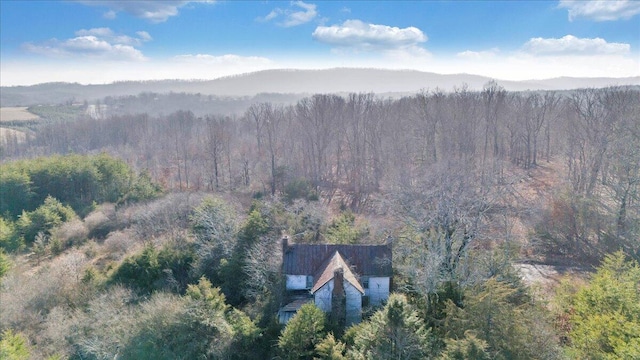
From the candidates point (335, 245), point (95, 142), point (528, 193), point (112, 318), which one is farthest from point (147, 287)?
point (95, 142)

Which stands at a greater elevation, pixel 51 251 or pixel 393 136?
pixel 393 136

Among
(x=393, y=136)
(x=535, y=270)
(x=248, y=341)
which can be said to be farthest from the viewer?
(x=393, y=136)

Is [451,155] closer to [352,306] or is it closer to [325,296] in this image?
[352,306]

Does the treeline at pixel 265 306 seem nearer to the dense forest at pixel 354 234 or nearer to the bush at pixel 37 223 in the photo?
the dense forest at pixel 354 234

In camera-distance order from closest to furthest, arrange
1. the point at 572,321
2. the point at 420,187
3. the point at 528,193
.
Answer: the point at 572,321 < the point at 420,187 < the point at 528,193

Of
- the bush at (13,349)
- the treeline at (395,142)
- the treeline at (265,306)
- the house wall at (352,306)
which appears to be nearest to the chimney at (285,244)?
the treeline at (265,306)

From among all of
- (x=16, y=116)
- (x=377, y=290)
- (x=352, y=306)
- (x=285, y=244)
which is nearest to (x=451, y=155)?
(x=377, y=290)

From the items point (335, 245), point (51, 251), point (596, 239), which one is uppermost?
point (335, 245)

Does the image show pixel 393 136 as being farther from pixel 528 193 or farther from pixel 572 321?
pixel 572 321
